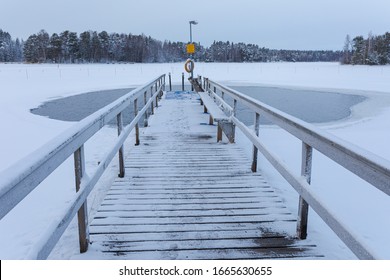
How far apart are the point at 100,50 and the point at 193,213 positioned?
389ft

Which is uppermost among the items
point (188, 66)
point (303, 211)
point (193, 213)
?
point (188, 66)

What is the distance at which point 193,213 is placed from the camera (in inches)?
150

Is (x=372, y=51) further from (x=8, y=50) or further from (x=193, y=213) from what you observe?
(x=8, y=50)

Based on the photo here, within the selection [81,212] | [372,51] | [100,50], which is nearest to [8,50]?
[100,50]

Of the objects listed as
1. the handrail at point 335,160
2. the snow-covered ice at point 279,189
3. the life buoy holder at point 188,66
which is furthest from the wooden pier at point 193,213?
the life buoy holder at point 188,66

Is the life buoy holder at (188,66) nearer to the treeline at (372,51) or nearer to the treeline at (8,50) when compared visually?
the treeline at (372,51)

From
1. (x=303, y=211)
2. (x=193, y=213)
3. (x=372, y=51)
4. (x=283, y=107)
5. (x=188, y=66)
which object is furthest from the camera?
(x=372, y=51)

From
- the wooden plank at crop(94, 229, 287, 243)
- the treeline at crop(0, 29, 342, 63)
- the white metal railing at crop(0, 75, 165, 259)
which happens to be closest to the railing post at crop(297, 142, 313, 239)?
the wooden plank at crop(94, 229, 287, 243)

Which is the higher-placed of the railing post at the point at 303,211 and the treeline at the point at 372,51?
the treeline at the point at 372,51

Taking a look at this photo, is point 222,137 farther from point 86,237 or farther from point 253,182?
point 86,237

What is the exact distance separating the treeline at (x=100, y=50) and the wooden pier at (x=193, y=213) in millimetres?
111805

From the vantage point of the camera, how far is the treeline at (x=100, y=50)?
108688 mm

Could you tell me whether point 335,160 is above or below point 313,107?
above
